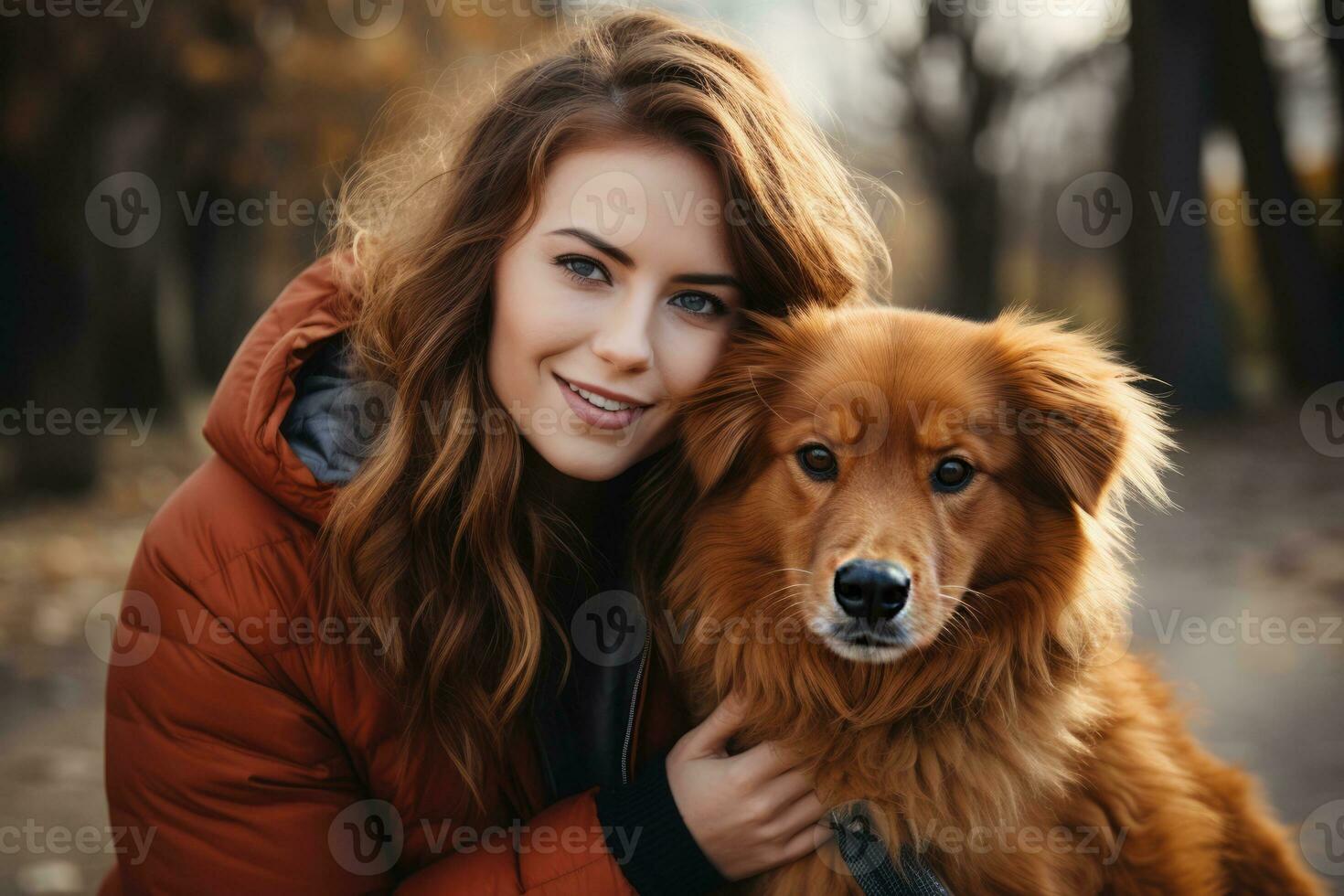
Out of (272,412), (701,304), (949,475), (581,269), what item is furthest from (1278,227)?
(272,412)

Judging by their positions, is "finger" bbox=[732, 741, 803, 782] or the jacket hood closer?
the jacket hood

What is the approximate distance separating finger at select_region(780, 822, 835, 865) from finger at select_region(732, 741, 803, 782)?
14 centimetres

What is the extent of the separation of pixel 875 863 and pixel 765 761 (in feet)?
1.05

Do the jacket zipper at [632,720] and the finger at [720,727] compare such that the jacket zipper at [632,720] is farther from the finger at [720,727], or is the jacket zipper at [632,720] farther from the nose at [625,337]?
the nose at [625,337]

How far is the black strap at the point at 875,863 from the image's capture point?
229 cm

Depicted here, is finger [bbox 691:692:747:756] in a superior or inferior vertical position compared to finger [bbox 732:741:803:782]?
superior

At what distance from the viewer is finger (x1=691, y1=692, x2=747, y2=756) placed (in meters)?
2.47

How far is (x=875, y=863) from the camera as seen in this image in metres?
2.34

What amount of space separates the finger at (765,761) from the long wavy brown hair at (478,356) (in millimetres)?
529

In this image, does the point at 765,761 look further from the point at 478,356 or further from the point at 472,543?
the point at 478,356

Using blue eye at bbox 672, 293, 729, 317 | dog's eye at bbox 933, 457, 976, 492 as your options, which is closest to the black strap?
dog's eye at bbox 933, 457, 976, 492

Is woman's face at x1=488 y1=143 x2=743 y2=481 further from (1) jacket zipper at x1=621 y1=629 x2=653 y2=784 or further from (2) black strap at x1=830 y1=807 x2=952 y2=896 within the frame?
(2) black strap at x1=830 y1=807 x2=952 y2=896

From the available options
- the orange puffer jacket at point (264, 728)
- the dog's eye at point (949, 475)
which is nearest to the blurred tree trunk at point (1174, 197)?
the dog's eye at point (949, 475)

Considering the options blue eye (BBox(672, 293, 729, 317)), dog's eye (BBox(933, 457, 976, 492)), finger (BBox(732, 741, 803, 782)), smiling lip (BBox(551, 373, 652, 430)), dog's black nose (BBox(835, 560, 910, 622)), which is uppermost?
blue eye (BBox(672, 293, 729, 317))
